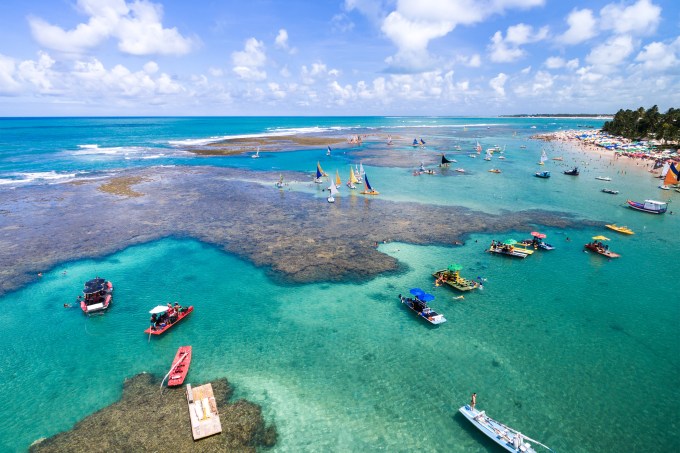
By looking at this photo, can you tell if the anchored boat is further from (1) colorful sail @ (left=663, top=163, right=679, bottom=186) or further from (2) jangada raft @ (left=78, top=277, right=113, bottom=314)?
(1) colorful sail @ (left=663, top=163, right=679, bottom=186)

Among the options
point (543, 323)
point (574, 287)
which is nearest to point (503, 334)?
point (543, 323)

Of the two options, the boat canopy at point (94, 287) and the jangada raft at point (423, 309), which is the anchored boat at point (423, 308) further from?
the boat canopy at point (94, 287)

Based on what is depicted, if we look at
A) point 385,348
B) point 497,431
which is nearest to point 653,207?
point 385,348

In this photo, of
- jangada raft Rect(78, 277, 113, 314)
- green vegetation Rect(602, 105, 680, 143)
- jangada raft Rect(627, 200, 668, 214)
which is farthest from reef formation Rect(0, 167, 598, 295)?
green vegetation Rect(602, 105, 680, 143)

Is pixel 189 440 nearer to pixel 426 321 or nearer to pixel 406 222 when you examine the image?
pixel 426 321

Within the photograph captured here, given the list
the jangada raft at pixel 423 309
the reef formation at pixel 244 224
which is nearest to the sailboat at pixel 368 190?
the reef formation at pixel 244 224

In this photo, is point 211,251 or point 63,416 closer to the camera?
point 63,416

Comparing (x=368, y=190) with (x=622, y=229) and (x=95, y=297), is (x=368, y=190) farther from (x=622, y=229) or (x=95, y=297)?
(x=95, y=297)
